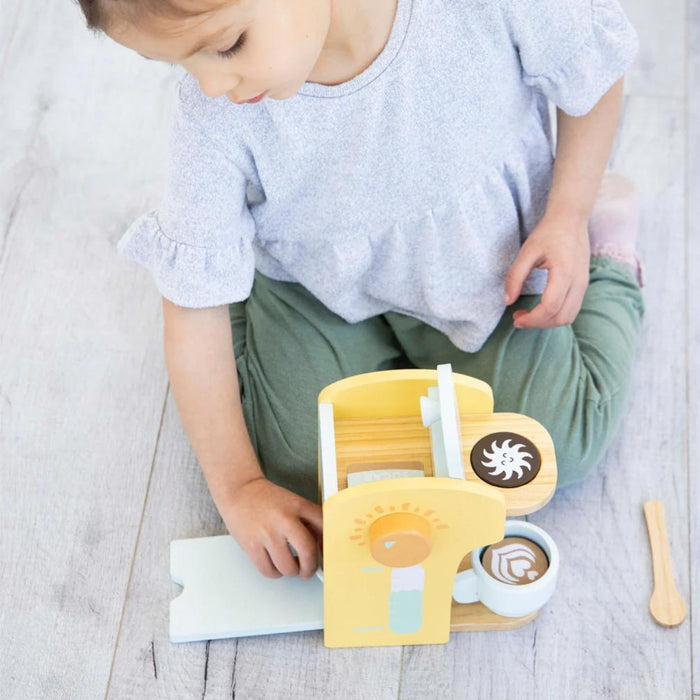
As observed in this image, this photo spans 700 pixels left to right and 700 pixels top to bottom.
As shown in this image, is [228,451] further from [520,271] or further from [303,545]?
[520,271]

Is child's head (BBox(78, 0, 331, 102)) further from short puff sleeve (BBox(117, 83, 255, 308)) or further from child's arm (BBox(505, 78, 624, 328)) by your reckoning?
child's arm (BBox(505, 78, 624, 328))

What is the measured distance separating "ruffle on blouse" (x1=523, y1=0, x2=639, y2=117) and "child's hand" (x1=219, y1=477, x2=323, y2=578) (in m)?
0.40

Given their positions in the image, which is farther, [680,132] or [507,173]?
[680,132]

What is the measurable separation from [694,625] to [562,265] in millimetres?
329

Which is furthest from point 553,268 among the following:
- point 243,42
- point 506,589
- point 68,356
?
point 68,356

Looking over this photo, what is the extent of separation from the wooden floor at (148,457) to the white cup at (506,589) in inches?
1.4

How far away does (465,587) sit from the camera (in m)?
0.87

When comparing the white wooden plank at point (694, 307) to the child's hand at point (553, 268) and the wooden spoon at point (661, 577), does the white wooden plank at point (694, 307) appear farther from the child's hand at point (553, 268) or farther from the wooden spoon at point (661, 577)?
the child's hand at point (553, 268)

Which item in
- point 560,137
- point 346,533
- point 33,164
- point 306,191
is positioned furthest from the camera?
point 33,164

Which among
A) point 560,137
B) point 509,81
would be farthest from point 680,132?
point 509,81

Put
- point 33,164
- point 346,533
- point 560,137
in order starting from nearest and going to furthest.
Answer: point 346,533
point 560,137
point 33,164

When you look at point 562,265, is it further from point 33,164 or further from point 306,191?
point 33,164

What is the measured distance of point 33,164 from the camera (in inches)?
49.2

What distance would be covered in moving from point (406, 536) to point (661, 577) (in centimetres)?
31
